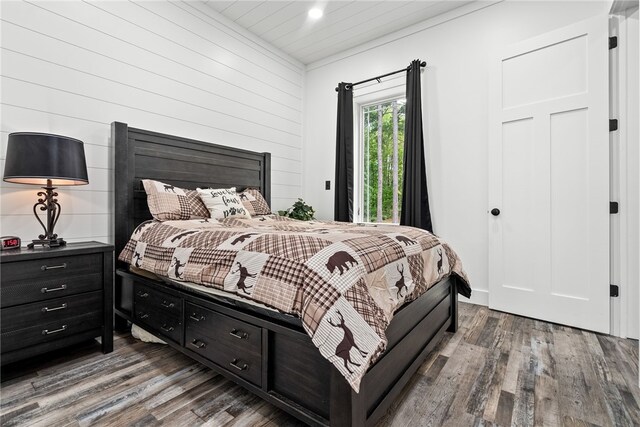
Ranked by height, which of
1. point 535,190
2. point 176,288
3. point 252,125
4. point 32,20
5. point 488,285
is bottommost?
point 488,285

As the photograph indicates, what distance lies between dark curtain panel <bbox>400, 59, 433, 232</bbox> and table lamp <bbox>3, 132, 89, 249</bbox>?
2807mm

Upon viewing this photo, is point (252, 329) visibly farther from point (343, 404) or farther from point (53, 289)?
point (53, 289)

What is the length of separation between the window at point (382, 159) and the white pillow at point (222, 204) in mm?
1761

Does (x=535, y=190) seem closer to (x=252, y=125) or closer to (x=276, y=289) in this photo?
(x=276, y=289)

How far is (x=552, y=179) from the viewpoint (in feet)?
8.50

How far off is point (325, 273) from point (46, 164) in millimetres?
1808

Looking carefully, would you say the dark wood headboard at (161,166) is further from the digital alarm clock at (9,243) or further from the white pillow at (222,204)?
the digital alarm clock at (9,243)

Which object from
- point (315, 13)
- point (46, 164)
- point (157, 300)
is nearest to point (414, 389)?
point (157, 300)

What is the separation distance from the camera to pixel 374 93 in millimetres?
3750

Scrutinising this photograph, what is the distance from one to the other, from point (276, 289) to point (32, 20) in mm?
2540

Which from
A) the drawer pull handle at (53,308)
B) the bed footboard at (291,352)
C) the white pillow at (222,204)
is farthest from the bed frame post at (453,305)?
the drawer pull handle at (53,308)

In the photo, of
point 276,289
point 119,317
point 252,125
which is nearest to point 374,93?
point 252,125

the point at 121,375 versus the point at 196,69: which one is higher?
the point at 196,69

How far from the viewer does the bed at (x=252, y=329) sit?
3.98 ft
